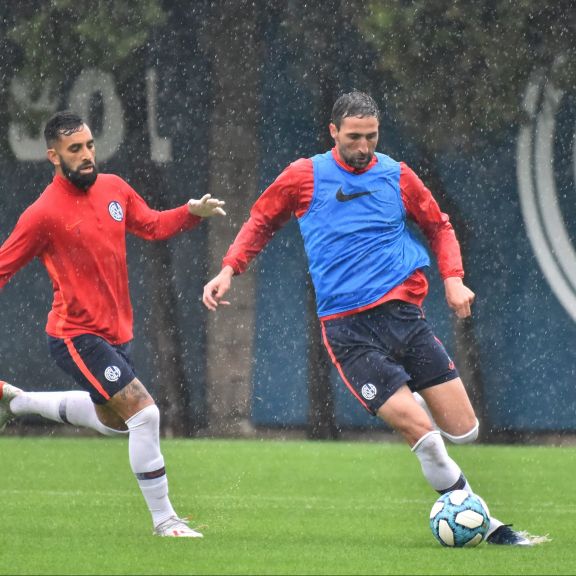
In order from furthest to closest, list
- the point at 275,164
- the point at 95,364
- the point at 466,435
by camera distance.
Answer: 1. the point at 275,164
2. the point at 95,364
3. the point at 466,435

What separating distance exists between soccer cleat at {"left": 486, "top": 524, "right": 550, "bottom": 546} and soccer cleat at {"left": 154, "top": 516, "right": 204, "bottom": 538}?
153 cm

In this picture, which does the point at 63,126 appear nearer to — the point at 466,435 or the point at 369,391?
the point at 369,391

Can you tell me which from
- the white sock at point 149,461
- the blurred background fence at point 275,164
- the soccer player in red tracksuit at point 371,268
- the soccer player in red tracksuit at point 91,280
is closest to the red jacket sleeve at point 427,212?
the soccer player in red tracksuit at point 371,268

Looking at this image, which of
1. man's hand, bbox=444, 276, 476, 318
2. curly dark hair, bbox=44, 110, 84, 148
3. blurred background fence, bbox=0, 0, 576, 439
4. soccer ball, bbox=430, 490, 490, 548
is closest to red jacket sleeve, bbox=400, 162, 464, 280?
man's hand, bbox=444, 276, 476, 318

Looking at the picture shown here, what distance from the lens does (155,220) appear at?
9750 millimetres

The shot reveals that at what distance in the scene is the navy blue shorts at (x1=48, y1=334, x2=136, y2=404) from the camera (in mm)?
9109

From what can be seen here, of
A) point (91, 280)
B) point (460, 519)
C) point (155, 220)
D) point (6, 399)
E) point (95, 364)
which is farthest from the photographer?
point (6, 399)

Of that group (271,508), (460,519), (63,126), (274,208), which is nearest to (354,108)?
(274,208)

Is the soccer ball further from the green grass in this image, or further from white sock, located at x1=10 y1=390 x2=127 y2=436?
white sock, located at x1=10 y1=390 x2=127 y2=436

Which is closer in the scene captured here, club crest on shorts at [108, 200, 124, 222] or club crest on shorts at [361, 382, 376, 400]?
club crest on shorts at [361, 382, 376, 400]

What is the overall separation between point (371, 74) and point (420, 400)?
27.2 feet

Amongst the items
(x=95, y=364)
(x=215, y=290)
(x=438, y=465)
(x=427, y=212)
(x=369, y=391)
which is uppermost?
(x=427, y=212)

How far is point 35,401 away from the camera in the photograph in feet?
34.4

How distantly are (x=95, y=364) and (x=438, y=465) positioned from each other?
6.50ft
